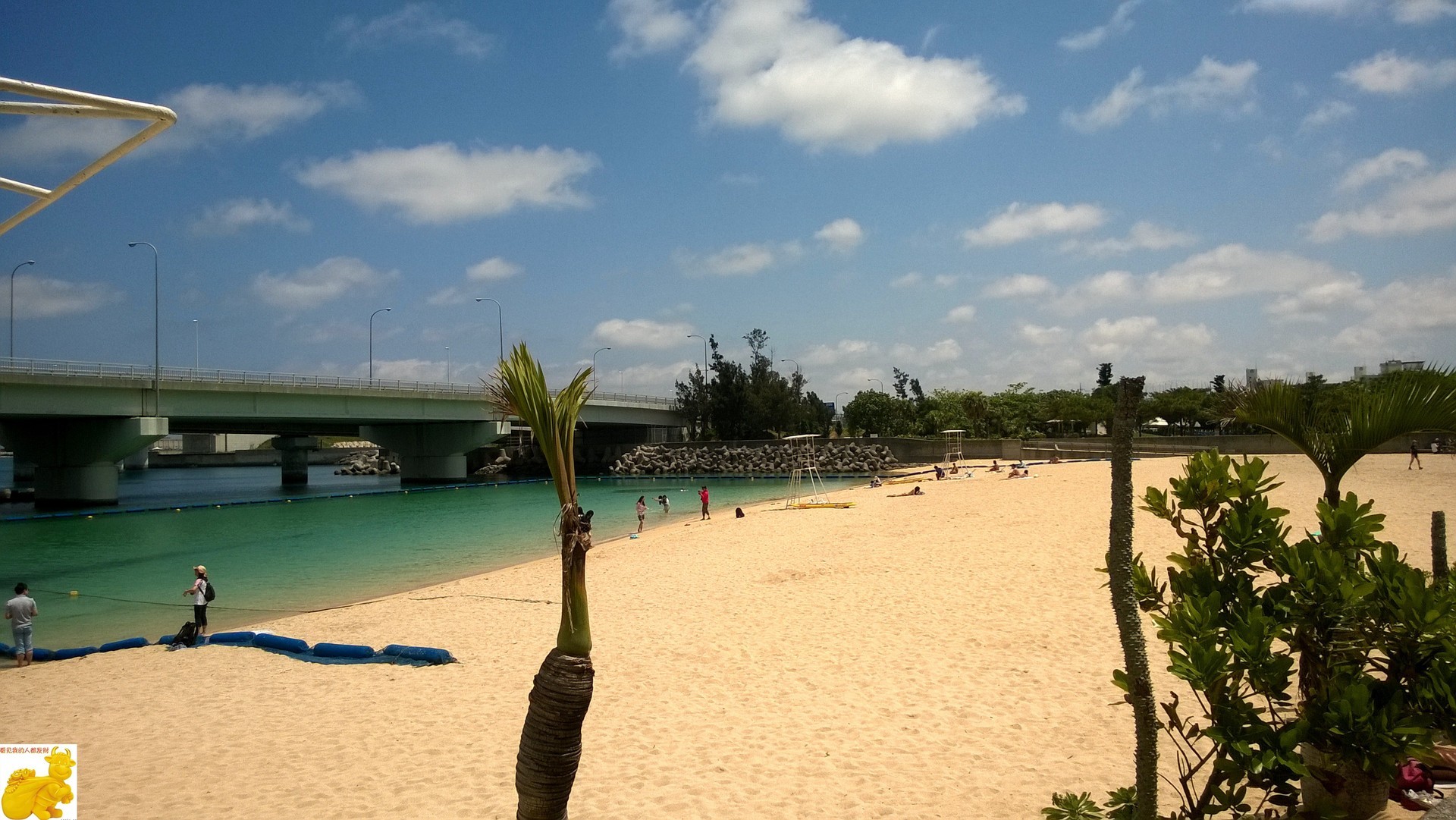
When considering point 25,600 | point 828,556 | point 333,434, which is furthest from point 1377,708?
point 333,434

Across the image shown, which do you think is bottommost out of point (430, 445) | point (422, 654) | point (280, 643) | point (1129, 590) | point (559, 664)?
point (280, 643)

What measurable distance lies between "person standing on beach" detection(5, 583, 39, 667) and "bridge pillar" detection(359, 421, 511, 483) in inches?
1869

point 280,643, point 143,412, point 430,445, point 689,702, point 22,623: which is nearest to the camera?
point 689,702

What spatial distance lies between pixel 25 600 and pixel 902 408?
77488 millimetres

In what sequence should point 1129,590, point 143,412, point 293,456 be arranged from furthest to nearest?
point 293,456
point 143,412
point 1129,590

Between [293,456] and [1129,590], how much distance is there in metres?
75.1

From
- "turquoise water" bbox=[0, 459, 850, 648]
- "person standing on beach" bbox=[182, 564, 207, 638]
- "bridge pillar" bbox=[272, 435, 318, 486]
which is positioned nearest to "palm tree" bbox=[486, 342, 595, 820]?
"person standing on beach" bbox=[182, 564, 207, 638]

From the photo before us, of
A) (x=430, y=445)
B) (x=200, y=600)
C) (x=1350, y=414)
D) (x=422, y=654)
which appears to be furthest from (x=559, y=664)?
(x=430, y=445)

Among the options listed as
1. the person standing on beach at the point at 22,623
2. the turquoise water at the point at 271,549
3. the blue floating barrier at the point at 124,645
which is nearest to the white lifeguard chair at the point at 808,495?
the turquoise water at the point at 271,549

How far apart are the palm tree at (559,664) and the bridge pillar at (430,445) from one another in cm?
5787

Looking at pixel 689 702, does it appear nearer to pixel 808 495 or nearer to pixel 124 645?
pixel 124 645

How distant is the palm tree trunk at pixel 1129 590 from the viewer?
3.29 m

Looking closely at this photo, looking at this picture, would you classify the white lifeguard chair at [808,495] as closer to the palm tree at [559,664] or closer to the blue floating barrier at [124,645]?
the blue floating barrier at [124,645]

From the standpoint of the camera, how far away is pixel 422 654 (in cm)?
1058
